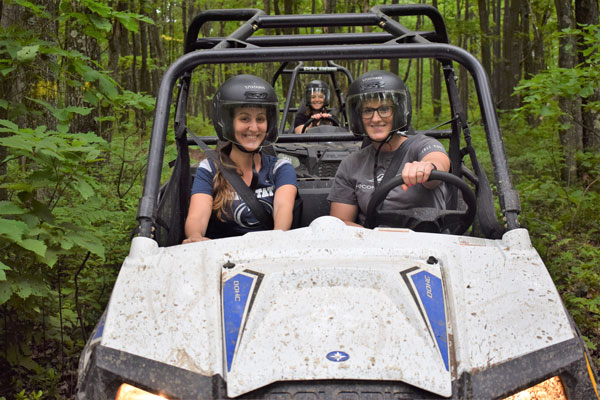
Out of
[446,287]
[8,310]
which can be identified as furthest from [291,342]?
[8,310]

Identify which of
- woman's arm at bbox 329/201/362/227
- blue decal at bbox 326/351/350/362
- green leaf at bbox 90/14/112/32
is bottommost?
blue decal at bbox 326/351/350/362

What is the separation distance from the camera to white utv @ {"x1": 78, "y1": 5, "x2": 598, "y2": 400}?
1648 mm

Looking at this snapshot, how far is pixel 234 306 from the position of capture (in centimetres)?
187

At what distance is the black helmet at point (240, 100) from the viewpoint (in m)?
2.95

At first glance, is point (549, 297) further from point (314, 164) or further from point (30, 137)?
point (314, 164)

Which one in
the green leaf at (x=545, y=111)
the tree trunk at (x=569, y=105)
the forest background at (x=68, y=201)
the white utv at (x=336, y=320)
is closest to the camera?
the white utv at (x=336, y=320)

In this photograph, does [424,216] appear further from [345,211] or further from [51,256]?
[51,256]

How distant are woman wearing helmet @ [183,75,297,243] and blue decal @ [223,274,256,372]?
928mm

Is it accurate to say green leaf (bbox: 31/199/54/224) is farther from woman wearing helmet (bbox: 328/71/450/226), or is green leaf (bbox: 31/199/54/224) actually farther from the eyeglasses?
the eyeglasses

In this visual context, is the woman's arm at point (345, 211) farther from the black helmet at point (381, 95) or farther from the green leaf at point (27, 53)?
the green leaf at point (27, 53)

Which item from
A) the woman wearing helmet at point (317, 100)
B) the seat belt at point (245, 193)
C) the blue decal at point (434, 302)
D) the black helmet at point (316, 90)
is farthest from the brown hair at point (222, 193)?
the black helmet at point (316, 90)

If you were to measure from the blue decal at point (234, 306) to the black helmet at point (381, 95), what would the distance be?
1384 millimetres

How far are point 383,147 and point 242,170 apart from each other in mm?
808

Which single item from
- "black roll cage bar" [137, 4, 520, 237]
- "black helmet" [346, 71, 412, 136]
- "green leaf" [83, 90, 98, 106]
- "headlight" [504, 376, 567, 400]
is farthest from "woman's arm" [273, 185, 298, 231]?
"headlight" [504, 376, 567, 400]
